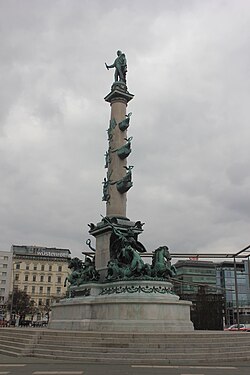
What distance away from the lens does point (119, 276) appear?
78.4 ft

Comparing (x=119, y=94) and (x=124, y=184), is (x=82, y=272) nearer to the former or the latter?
(x=124, y=184)

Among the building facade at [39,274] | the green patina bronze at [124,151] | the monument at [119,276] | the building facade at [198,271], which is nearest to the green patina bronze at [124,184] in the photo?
the monument at [119,276]

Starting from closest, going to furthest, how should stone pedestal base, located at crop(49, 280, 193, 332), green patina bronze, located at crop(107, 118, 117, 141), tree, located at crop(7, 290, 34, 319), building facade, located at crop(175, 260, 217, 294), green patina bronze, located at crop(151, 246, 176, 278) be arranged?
1. stone pedestal base, located at crop(49, 280, 193, 332)
2. green patina bronze, located at crop(151, 246, 176, 278)
3. green patina bronze, located at crop(107, 118, 117, 141)
4. tree, located at crop(7, 290, 34, 319)
5. building facade, located at crop(175, 260, 217, 294)


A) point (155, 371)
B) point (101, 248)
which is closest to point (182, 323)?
point (101, 248)

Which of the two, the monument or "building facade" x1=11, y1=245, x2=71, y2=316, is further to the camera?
"building facade" x1=11, y1=245, x2=71, y2=316

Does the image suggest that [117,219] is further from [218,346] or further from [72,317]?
[218,346]

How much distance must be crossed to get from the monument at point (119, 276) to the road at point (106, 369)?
645cm

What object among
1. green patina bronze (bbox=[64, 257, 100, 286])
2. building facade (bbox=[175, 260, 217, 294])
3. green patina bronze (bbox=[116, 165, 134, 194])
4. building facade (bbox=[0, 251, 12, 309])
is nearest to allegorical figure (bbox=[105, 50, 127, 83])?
green patina bronze (bbox=[116, 165, 134, 194])

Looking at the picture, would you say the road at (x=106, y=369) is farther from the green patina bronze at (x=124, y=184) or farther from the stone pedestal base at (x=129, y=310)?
the green patina bronze at (x=124, y=184)

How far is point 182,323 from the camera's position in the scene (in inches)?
871

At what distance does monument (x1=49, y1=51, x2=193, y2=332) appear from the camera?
2155 centimetres

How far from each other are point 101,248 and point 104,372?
1461cm

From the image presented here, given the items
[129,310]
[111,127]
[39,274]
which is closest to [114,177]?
[111,127]

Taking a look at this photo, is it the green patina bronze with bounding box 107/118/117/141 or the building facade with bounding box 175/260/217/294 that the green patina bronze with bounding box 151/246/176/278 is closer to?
the green patina bronze with bounding box 107/118/117/141
